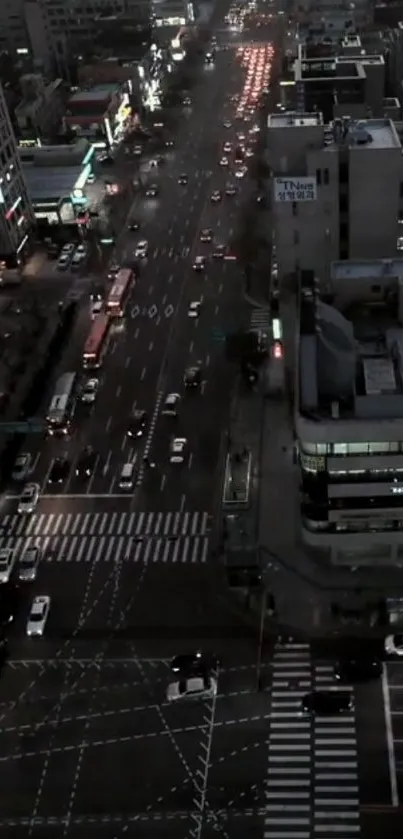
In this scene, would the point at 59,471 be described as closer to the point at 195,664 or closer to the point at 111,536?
the point at 111,536

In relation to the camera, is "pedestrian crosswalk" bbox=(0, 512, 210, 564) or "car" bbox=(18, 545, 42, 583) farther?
"pedestrian crosswalk" bbox=(0, 512, 210, 564)

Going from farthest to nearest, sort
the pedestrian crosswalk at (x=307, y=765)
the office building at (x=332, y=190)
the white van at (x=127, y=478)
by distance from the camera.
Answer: the white van at (x=127, y=478)
the office building at (x=332, y=190)
the pedestrian crosswalk at (x=307, y=765)

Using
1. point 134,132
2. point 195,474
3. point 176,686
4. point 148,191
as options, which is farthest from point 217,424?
point 134,132

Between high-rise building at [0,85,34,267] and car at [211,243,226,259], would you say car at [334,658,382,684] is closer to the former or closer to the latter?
car at [211,243,226,259]

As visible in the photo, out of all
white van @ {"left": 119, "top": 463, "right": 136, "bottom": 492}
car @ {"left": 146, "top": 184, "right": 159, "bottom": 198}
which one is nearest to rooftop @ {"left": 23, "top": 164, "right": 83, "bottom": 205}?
car @ {"left": 146, "top": 184, "right": 159, "bottom": 198}

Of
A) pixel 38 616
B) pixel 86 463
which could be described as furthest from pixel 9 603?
pixel 86 463

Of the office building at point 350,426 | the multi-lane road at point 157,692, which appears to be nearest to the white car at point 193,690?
the multi-lane road at point 157,692

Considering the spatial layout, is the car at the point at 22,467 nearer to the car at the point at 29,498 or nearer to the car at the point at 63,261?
the car at the point at 29,498
